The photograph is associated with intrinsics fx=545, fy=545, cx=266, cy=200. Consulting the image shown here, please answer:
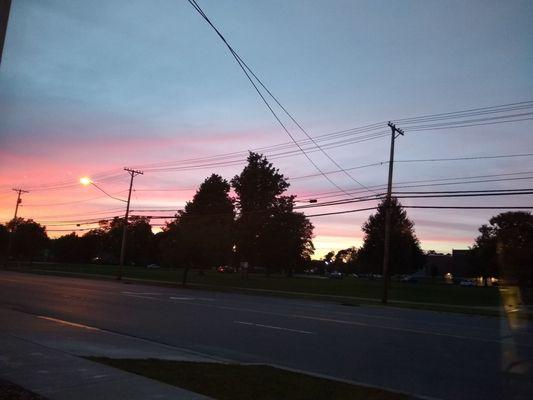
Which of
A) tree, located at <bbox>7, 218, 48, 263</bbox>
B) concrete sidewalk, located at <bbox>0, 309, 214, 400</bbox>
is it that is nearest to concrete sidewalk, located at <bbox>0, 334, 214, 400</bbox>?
concrete sidewalk, located at <bbox>0, 309, 214, 400</bbox>

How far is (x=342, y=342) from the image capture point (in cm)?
1317

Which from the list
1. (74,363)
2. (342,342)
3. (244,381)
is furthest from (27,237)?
(244,381)

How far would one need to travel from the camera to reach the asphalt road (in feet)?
30.2

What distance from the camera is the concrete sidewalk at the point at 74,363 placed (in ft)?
22.1

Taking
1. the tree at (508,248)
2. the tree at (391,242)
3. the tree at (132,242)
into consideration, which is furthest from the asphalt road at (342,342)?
the tree at (132,242)

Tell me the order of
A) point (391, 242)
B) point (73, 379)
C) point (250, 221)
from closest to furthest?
point (73, 379) < point (391, 242) < point (250, 221)

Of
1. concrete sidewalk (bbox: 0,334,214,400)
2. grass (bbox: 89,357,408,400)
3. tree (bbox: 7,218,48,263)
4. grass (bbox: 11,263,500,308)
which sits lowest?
concrete sidewalk (bbox: 0,334,214,400)

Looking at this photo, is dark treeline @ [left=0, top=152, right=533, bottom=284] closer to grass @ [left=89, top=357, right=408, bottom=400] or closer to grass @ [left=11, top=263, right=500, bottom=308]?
grass @ [left=11, top=263, right=500, bottom=308]

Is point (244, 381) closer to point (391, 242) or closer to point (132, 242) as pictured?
point (391, 242)

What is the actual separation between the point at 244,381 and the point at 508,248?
5223 cm

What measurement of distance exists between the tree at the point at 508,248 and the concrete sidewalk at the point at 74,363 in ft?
147

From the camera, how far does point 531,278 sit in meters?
48.2

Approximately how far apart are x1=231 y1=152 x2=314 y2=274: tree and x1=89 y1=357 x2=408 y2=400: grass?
60.2 metres

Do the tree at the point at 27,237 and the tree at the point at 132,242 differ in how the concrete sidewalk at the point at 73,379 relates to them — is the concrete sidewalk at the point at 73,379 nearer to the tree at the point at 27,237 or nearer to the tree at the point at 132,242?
the tree at the point at 27,237
